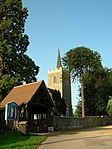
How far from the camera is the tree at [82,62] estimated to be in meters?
47.8

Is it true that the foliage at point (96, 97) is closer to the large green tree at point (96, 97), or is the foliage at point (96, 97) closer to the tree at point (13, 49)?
→ the large green tree at point (96, 97)

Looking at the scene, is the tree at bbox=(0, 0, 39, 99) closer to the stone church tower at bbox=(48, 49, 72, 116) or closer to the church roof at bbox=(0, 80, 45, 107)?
the church roof at bbox=(0, 80, 45, 107)

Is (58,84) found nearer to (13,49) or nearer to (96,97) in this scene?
(96,97)

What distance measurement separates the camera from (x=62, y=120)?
34188mm

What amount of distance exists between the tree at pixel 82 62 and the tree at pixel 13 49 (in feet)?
34.6

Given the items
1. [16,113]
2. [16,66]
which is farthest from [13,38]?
[16,113]

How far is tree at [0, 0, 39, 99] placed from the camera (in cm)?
3444

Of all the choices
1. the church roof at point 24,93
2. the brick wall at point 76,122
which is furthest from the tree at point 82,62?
the church roof at point 24,93

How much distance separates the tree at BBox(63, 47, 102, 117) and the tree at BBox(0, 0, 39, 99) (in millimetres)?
10551

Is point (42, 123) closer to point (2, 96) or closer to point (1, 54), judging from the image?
point (2, 96)

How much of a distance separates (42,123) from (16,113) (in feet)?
20.6

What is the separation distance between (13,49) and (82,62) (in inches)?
634

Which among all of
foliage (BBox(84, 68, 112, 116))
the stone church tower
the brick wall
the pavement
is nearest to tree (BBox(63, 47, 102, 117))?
the brick wall

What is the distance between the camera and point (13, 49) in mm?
35312
